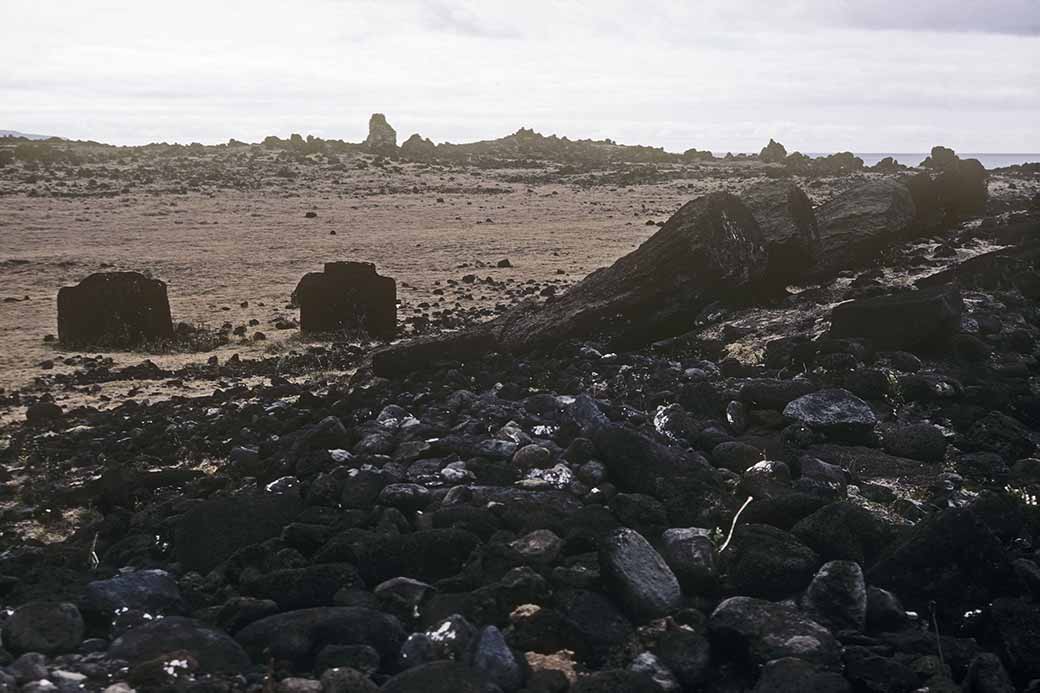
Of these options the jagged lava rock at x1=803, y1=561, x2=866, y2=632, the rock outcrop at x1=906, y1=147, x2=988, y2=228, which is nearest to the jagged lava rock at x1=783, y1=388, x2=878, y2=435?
the jagged lava rock at x1=803, y1=561, x2=866, y2=632

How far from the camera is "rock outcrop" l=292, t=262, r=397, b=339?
11.8 metres

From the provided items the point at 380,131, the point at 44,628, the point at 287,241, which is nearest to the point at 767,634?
the point at 44,628

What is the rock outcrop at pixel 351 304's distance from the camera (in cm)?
1180

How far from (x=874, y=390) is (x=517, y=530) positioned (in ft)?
11.3

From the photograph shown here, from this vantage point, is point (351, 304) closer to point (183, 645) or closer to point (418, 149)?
point (183, 645)

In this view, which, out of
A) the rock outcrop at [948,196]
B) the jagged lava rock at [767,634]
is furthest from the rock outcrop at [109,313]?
the rock outcrop at [948,196]

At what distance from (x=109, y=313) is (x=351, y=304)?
2555mm

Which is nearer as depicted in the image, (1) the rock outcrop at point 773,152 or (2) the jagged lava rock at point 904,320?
(2) the jagged lava rock at point 904,320

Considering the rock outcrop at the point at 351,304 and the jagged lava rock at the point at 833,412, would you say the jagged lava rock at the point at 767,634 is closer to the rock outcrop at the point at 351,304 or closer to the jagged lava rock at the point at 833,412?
the jagged lava rock at the point at 833,412

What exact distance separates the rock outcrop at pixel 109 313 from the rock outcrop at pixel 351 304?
1.60m

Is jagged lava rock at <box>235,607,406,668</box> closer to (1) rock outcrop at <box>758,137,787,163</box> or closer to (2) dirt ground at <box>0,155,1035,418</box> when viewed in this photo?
(2) dirt ground at <box>0,155,1035,418</box>

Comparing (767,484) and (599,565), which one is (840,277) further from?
(599,565)

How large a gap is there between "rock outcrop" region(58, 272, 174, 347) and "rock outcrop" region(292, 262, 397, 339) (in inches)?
63.0

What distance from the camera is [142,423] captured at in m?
7.96
